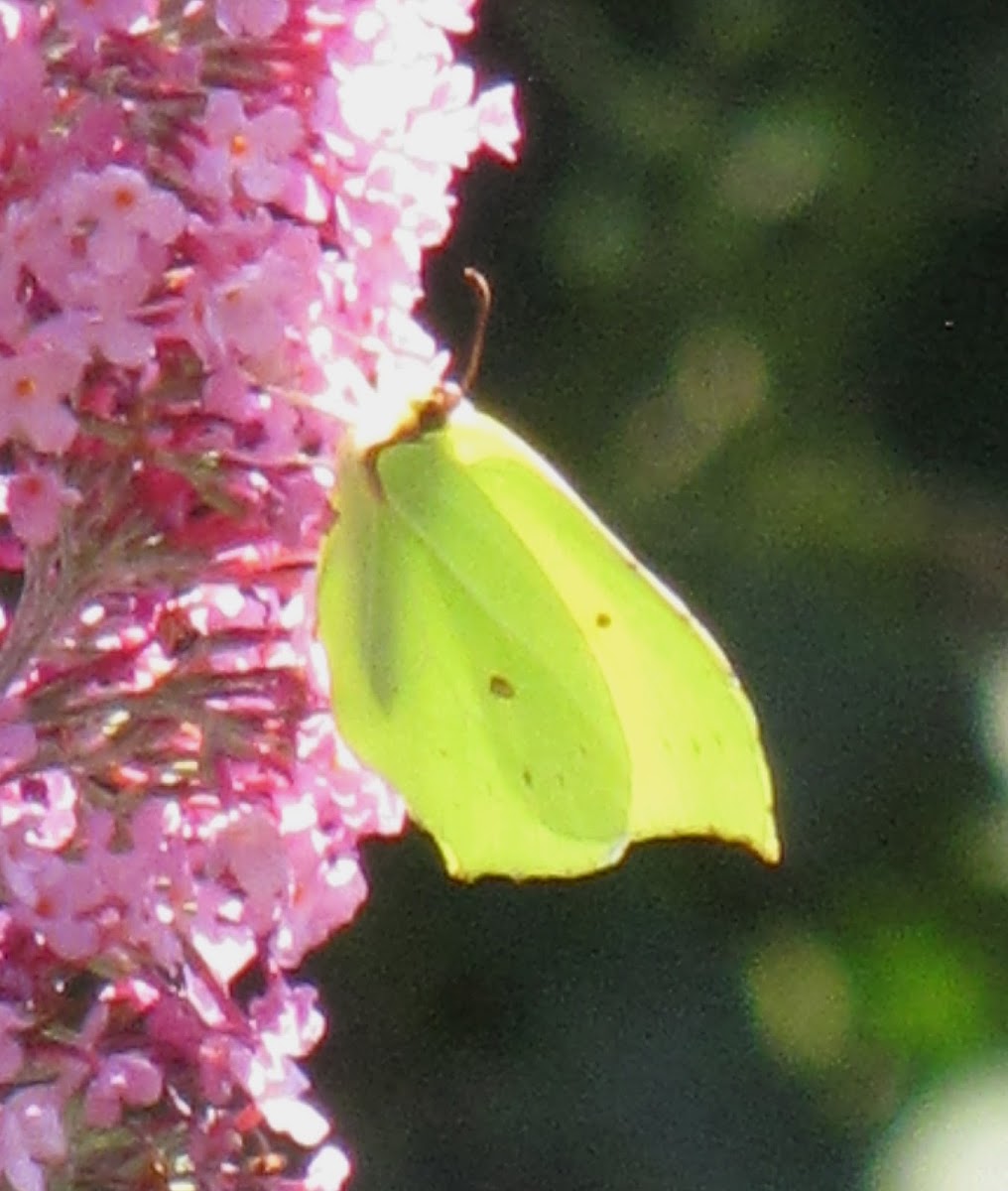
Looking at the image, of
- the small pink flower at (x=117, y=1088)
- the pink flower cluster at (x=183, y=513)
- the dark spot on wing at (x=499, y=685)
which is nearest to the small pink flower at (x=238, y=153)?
the pink flower cluster at (x=183, y=513)

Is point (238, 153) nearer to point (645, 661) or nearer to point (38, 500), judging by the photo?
point (38, 500)

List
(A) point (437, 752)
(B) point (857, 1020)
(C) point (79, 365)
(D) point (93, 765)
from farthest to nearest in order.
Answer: (B) point (857, 1020) → (A) point (437, 752) → (D) point (93, 765) → (C) point (79, 365)

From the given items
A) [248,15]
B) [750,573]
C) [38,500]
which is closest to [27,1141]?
[38,500]

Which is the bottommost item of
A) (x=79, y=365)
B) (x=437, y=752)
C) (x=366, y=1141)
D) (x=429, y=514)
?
(x=366, y=1141)

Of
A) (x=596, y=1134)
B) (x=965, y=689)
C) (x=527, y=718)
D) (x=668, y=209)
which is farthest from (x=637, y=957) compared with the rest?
(x=527, y=718)

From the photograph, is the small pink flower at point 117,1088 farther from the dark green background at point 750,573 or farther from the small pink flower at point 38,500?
the dark green background at point 750,573

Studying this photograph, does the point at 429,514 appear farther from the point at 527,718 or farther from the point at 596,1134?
the point at 596,1134
